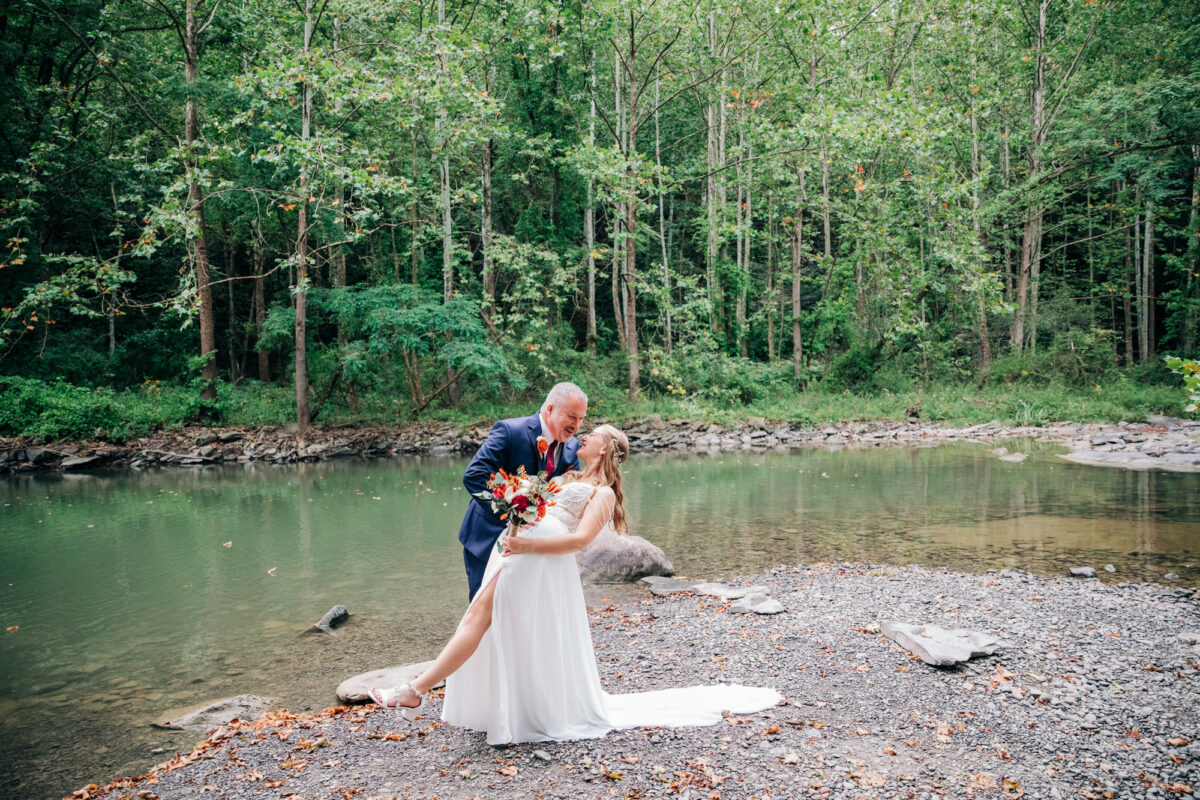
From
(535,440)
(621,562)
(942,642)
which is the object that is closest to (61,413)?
(621,562)

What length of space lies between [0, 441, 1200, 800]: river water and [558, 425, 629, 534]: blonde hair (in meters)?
2.85

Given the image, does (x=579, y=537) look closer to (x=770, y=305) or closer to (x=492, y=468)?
(x=492, y=468)

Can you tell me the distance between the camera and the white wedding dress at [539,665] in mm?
4215

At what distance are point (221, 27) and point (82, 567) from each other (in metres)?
19.3

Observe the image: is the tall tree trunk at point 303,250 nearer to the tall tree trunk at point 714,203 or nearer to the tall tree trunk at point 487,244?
the tall tree trunk at point 487,244

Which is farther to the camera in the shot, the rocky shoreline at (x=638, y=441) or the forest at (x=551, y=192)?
the forest at (x=551, y=192)

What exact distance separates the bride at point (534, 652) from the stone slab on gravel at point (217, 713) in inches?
67.1

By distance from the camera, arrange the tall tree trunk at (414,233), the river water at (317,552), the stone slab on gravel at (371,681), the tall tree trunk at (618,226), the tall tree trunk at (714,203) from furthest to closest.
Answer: the tall tree trunk at (714,203) → the tall tree trunk at (618,226) → the tall tree trunk at (414,233) → the river water at (317,552) → the stone slab on gravel at (371,681)

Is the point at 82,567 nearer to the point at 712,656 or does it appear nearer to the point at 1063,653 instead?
the point at 712,656

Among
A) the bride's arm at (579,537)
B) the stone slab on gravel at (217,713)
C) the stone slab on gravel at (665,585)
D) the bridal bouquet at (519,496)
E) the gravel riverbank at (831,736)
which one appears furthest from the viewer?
the stone slab on gravel at (665,585)

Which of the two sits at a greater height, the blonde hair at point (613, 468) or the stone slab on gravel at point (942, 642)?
the blonde hair at point (613, 468)

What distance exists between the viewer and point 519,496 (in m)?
4.05

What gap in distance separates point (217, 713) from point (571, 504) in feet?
11.1

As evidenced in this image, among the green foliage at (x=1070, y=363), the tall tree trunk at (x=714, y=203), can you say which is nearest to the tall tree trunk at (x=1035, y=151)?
the green foliage at (x=1070, y=363)
